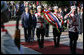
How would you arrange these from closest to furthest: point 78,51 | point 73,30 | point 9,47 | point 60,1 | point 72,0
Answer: point 9,47 → point 73,30 → point 78,51 → point 72,0 → point 60,1

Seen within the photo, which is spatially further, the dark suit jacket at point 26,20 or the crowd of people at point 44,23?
the dark suit jacket at point 26,20

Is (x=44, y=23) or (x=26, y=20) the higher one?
(x=26, y=20)

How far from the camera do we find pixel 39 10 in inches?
353

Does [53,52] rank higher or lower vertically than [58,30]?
lower

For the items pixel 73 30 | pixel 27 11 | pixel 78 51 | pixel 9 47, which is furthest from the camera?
pixel 27 11

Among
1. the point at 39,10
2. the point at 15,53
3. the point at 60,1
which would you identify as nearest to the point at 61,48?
the point at 39,10

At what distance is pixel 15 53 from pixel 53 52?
5.05m

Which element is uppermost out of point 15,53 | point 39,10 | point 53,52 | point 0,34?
point 39,10

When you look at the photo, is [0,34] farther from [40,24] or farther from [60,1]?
[60,1]

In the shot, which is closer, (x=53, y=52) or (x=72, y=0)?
(x=53, y=52)

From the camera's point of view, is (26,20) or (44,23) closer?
(44,23)

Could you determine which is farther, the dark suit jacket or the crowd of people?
the dark suit jacket

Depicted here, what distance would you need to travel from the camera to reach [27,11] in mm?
10328

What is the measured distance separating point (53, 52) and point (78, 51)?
0.87 m
